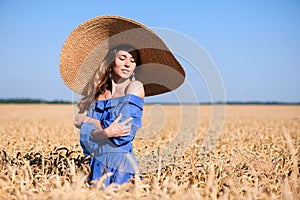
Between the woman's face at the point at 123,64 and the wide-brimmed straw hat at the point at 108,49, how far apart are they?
14 centimetres

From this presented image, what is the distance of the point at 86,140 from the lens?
3449 mm

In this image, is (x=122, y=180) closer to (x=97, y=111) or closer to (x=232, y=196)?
(x=97, y=111)

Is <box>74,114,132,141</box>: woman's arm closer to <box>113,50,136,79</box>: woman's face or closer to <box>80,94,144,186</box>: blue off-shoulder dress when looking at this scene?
<box>80,94,144,186</box>: blue off-shoulder dress

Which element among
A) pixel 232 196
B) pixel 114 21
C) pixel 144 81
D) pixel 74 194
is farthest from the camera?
pixel 144 81

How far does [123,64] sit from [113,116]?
497 mm

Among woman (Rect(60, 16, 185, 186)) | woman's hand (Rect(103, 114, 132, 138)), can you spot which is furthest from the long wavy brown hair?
woman's hand (Rect(103, 114, 132, 138))

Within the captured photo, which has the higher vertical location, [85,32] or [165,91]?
[85,32]

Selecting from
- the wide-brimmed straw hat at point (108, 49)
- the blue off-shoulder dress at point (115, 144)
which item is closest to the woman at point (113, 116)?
the blue off-shoulder dress at point (115, 144)

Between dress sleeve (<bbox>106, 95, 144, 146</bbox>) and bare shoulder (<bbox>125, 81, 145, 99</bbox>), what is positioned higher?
bare shoulder (<bbox>125, 81, 145, 99</bbox>)

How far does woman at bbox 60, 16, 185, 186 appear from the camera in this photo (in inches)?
133

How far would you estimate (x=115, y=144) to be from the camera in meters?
3.36

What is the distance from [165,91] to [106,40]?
0.92 meters

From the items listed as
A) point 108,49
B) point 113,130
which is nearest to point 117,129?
point 113,130

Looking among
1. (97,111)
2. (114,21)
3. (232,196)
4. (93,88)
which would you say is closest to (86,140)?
(97,111)
